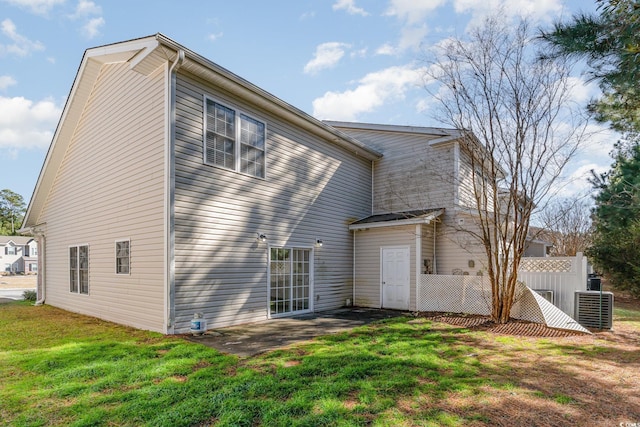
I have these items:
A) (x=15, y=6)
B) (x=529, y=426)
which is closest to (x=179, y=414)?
(x=529, y=426)

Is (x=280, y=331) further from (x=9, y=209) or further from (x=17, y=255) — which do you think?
(x=9, y=209)

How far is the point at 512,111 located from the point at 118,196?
9354mm

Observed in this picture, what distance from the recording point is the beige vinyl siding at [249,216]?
7199 millimetres

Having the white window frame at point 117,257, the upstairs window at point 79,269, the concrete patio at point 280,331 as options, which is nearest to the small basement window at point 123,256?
the white window frame at point 117,257

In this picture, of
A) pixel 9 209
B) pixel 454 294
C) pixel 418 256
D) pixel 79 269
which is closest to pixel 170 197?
pixel 79 269

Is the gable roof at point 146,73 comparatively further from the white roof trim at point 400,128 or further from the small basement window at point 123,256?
the small basement window at point 123,256

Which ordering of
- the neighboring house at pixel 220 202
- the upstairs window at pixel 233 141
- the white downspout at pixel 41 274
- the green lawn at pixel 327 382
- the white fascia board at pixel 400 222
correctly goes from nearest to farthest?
1. the green lawn at pixel 327 382
2. the neighboring house at pixel 220 202
3. the upstairs window at pixel 233 141
4. the white fascia board at pixel 400 222
5. the white downspout at pixel 41 274

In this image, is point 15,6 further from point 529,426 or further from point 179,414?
point 529,426

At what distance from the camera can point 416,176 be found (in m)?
12.1

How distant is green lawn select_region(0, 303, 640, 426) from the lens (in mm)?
3385

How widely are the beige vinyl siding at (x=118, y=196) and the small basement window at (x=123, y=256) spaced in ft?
0.52

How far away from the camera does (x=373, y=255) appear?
37.4 ft

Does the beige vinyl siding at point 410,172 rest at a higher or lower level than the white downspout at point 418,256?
higher

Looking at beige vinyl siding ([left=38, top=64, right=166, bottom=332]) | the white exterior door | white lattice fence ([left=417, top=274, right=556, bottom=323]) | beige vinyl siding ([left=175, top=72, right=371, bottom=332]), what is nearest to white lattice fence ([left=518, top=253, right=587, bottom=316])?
white lattice fence ([left=417, top=274, right=556, bottom=323])
